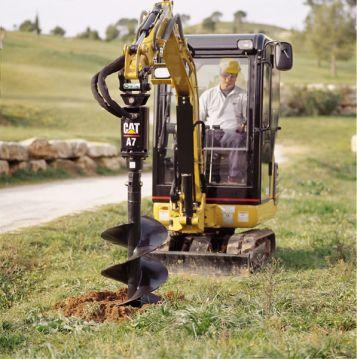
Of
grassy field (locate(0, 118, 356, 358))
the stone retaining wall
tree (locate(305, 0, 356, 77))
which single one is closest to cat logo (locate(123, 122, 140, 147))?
grassy field (locate(0, 118, 356, 358))

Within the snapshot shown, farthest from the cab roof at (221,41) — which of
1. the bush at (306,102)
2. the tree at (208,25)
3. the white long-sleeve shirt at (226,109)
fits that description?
the tree at (208,25)

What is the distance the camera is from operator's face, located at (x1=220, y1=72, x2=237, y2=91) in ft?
36.9

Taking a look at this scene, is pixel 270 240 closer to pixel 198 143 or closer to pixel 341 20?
pixel 198 143

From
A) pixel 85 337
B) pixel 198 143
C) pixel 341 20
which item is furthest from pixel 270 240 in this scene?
pixel 341 20

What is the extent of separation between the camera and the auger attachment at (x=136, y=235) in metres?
8.32

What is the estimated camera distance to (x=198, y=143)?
10.9 m

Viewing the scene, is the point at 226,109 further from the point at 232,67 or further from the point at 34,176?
the point at 34,176

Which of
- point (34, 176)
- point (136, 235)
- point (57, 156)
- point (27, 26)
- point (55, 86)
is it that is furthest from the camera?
point (27, 26)

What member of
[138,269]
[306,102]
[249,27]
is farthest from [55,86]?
[249,27]

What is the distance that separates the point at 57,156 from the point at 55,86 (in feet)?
73.7

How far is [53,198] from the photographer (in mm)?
17781

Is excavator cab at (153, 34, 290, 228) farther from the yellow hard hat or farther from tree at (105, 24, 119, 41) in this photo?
tree at (105, 24, 119, 41)

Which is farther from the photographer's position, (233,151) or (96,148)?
(96,148)

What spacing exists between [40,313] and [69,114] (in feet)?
87.3
